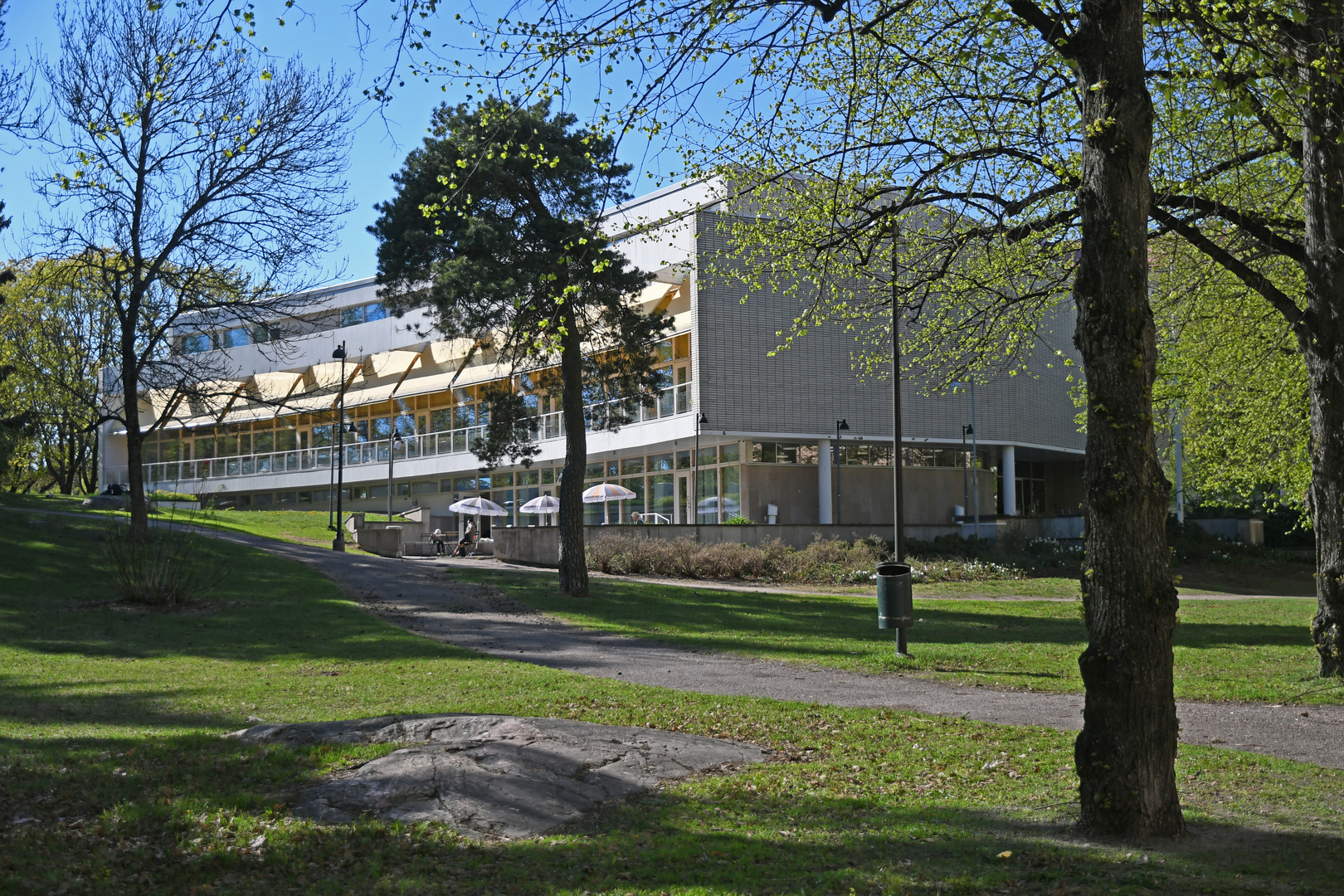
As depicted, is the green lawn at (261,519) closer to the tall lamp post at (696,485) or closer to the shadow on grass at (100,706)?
the tall lamp post at (696,485)

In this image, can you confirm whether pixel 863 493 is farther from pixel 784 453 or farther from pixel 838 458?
pixel 784 453

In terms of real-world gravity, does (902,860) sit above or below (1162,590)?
below

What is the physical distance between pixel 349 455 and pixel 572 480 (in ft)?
103

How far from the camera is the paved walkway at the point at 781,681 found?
8.87 m

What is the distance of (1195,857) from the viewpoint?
515 cm

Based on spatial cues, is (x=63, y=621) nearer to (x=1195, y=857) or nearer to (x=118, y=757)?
(x=118, y=757)

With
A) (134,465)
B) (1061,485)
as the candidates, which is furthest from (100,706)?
(1061,485)

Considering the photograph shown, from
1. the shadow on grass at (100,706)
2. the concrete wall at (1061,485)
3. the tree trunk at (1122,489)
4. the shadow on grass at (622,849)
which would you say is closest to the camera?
the shadow on grass at (622,849)

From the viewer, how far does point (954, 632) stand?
17078 millimetres

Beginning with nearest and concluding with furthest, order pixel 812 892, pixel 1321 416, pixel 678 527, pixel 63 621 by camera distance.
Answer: pixel 812 892, pixel 1321 416, pixel 63 621, pixel 678 527

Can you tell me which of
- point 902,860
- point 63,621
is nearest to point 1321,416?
point 902,860

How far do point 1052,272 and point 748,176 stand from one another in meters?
4.47

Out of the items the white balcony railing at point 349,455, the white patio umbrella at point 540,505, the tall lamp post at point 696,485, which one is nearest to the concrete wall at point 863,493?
the tall lamp post at point 696,485

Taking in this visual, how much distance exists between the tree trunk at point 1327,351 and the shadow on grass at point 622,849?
664cm
